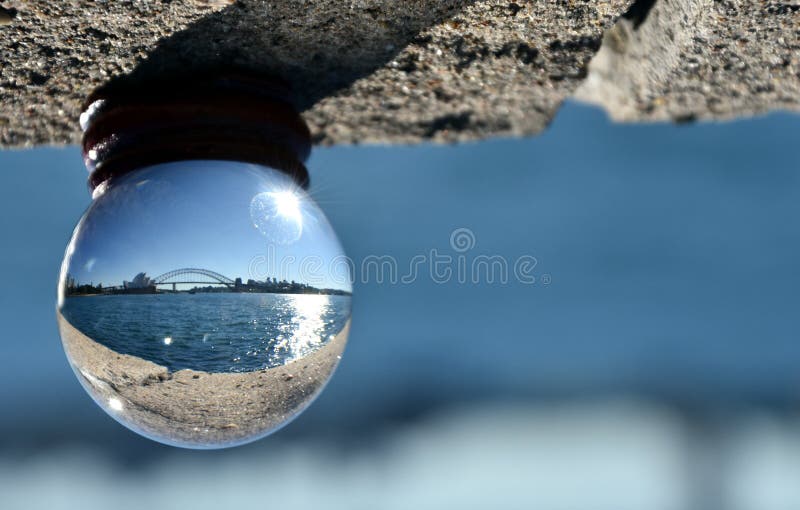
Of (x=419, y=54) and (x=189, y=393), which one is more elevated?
(x=419, y=54)

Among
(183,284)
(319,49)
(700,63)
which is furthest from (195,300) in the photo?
(700,63)

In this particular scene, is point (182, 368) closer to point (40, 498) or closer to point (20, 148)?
point (20, 148)

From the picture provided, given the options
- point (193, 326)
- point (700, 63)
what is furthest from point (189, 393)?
point (700, 63)

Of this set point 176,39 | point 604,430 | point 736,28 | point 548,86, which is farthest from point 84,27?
point 604,430

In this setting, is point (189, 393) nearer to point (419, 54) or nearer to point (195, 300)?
point (195, 300)

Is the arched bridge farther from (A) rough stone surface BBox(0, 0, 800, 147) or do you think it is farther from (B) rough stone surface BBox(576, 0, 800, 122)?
(B) rough stone surface BBox(576, 0, 800, 122)

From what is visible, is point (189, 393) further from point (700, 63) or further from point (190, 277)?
point (700, 63)
